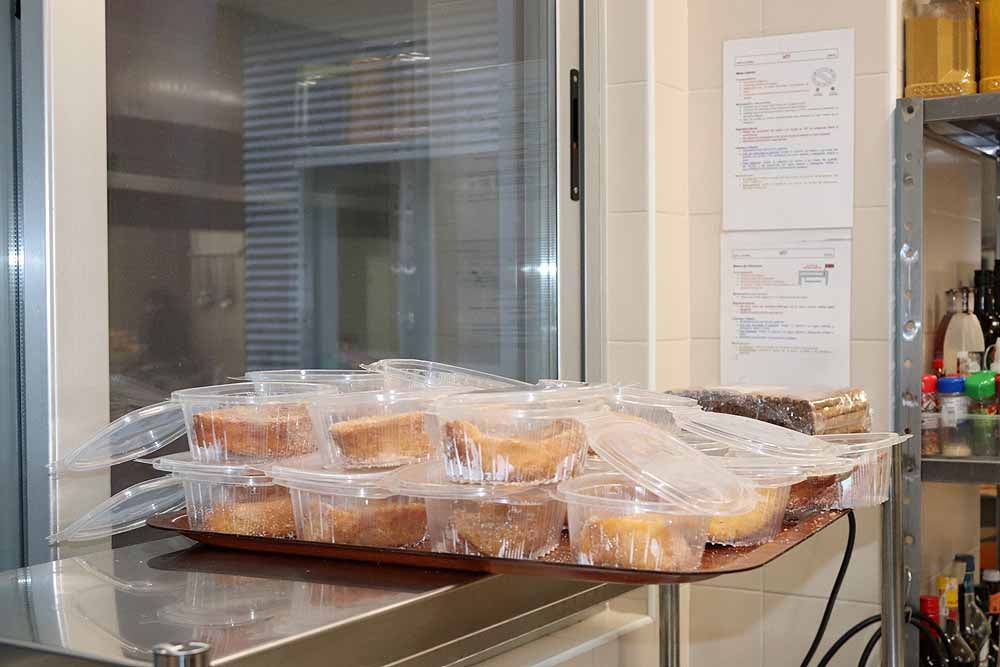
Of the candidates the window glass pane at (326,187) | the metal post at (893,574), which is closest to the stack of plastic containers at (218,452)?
the window glass pane at (326,187)

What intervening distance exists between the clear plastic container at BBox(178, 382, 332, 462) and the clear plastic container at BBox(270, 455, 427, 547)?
7 cm

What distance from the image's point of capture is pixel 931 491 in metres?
2.00

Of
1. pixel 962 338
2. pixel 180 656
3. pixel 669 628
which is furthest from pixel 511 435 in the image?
pixel 962 338

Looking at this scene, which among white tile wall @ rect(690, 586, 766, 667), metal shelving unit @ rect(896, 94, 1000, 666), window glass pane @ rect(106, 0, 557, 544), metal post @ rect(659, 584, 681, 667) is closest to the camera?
window glass pane @ rect(106, 0, 557, 544)

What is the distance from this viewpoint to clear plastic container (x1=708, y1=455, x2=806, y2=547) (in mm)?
890

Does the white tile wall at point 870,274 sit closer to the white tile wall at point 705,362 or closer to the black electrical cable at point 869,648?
the white tile wall at point 705,362

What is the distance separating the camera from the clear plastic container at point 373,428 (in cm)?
93

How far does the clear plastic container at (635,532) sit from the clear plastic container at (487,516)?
3 centimetres

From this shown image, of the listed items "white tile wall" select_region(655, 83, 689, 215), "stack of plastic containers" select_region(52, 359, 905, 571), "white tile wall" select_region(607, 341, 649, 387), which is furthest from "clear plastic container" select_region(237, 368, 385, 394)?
"white tile wall" select_region(655, 83, 689, 215)

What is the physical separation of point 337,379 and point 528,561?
353mm

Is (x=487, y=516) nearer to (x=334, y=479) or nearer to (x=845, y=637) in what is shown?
(x=334, y=479)

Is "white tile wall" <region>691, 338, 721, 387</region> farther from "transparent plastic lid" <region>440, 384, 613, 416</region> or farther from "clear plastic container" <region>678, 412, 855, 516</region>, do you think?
"transparent plastic lid" <region>440, 384, 613, 416</region>

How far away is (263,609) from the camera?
756 millimetres

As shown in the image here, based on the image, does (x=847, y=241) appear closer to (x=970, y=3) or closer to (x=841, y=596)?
(x=970, y=3)
